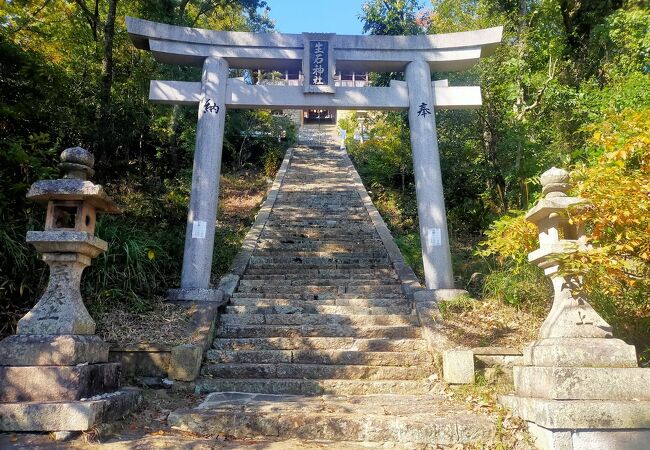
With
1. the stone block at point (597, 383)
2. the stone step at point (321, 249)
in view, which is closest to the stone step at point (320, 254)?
the stone step at point (321, 249)

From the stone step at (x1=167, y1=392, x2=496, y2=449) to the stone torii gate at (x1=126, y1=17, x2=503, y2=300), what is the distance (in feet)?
10.1

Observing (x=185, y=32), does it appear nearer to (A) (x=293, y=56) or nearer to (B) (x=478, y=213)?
(A) (x=293, y=56)

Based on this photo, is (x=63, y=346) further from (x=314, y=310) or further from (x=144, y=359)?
(x=314, y=310)

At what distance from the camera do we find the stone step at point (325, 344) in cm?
559

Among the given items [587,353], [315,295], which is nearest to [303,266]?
[315,295]

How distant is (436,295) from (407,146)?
7.28m

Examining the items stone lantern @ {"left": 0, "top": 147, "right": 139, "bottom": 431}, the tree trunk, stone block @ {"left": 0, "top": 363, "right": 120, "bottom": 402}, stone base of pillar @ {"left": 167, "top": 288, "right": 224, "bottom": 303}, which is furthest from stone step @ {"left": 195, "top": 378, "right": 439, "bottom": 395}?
the tree trunk

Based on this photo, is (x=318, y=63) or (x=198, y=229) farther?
(x=318, y=63)

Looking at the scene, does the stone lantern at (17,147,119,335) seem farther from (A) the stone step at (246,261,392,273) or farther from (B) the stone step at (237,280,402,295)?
(A) the stone step at (246,261,392,273)

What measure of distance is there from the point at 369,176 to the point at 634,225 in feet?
37.6

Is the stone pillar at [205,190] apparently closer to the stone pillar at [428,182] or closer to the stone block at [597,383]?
the stone pillar at [428,182]

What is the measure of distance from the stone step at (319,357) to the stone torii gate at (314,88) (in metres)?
1.69

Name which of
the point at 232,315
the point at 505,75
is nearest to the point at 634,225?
the point at 232,315

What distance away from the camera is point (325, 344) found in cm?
564
